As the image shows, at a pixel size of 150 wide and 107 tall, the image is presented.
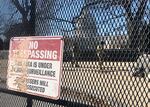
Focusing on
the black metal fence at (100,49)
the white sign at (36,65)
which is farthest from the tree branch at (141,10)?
the white sign at (36,65)

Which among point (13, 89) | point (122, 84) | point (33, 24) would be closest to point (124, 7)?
point (122, 84)

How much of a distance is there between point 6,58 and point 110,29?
183 centimetres

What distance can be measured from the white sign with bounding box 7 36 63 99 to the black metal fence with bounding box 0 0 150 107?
92mm

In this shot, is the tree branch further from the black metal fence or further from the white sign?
the white sign

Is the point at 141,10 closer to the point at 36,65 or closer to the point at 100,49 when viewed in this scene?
the point at 100,49

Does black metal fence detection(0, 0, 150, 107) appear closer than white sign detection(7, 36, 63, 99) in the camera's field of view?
Yes

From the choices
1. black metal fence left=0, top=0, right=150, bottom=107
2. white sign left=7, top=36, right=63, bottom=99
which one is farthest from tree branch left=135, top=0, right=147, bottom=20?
white sign left=7, top=36, right=63, bottom=99

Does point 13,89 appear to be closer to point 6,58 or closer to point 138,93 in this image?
point 6,58

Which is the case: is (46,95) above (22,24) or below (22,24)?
below

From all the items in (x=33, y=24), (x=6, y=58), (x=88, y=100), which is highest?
(x=33, y=24)

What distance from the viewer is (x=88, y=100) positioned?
3438mm

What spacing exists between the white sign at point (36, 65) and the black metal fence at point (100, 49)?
9 cm

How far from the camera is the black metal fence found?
295 cm

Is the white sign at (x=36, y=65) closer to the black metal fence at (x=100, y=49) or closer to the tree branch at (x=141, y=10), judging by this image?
the black metal fence at (x=100, y=49)
